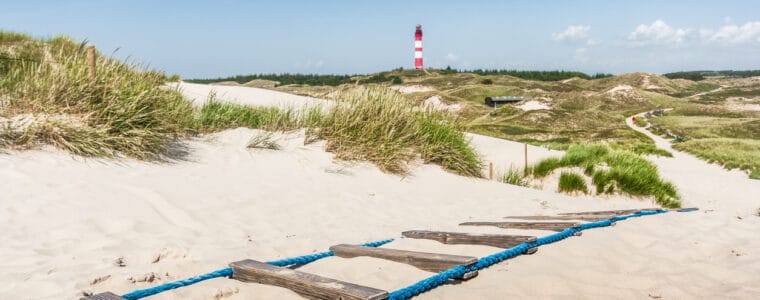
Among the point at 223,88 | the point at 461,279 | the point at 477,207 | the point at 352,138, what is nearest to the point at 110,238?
the point at 461,279

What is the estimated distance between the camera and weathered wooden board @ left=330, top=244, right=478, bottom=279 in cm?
388

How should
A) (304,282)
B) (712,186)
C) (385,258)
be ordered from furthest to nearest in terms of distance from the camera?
(712,186), (385,258), (304,282)

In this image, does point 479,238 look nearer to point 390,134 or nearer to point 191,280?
point 191,280

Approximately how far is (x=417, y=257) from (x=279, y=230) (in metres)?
2.11

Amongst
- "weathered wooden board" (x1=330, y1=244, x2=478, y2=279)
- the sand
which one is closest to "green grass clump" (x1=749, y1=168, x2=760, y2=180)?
the sand

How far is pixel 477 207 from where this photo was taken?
26.6ft

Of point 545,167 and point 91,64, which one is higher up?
point 91,64

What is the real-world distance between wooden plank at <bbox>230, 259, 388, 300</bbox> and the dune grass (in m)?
9.61

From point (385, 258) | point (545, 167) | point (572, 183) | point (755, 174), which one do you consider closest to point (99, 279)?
point (385, 258)

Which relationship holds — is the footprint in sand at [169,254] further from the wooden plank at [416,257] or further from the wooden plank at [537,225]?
the wooden plank at [537,225]

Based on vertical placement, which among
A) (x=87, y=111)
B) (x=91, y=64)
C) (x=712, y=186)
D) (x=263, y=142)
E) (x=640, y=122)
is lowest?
(x=712, y=186)

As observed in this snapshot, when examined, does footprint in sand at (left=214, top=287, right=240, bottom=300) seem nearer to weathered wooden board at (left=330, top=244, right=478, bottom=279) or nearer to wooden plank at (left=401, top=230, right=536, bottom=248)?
weathered wooden board at (left=330, top=244, right=478, bottom=279)

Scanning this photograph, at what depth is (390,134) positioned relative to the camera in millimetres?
10453

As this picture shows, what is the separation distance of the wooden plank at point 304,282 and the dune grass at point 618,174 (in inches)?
378
